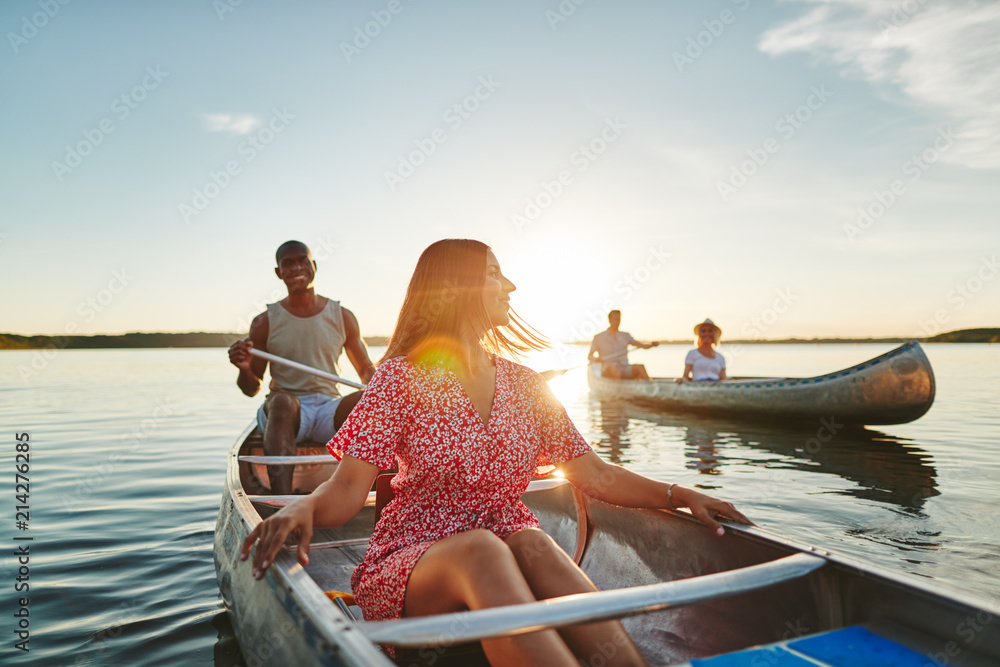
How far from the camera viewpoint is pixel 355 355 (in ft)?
18.0

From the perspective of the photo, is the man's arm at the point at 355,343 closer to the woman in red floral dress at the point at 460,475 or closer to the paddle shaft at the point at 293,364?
the paddle shaft at the point at 293,364

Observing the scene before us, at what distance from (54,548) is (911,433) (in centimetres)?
1164

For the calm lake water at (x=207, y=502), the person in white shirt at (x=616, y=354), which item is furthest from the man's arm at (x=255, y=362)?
the person in white shirt at (x=616, y=354)

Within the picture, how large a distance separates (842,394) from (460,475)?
978 cm

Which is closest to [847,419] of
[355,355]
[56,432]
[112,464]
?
[355,355]

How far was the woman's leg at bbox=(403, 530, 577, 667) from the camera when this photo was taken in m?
1.55

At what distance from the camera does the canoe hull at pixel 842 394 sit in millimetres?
9398

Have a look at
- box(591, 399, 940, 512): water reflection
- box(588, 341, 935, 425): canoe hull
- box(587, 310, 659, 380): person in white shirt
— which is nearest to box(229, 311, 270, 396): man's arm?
box(591, 399, 940, 512): water reflection

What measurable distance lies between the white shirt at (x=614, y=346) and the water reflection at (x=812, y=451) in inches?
125

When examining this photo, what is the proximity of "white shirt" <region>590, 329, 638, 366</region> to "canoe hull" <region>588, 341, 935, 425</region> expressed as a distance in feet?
10.6

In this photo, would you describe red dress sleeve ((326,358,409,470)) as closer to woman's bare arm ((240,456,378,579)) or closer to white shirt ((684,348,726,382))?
woman's bare arm ((240,456,378,579))

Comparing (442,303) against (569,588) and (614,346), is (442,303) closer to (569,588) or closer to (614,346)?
(569,588)

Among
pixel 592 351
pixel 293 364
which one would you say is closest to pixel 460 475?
pixel 293 364

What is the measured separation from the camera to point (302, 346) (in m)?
5.21
